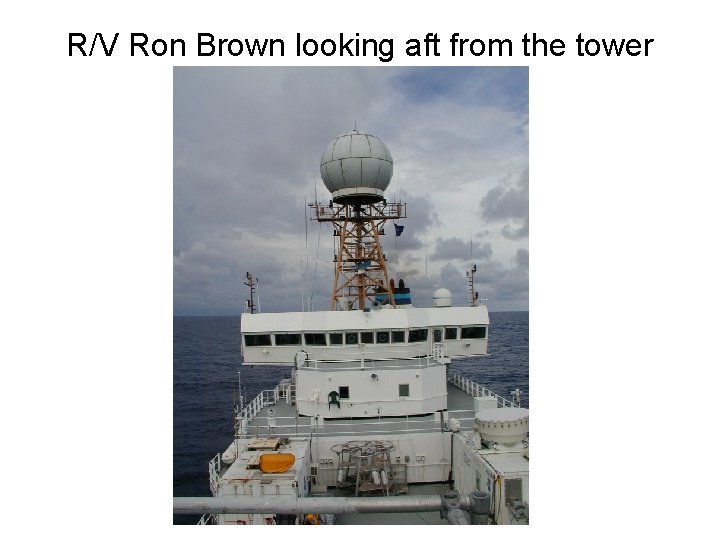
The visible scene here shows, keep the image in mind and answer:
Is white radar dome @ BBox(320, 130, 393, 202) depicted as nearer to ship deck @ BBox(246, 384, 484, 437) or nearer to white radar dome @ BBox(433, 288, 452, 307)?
white radar dome @ BBox(433, 288, 452, 307)

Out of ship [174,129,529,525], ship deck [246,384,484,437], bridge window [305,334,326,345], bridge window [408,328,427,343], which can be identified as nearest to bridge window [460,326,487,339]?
ship [174,129,529,525]

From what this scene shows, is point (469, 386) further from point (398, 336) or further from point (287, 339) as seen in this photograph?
point (287, 339)

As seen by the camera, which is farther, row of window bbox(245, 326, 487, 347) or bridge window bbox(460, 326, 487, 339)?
bridge window bbox(460, 326, 487, 339)

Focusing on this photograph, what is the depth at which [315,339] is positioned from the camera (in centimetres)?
1792

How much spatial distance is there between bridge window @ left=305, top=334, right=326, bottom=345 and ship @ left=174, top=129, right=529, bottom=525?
0.19ft

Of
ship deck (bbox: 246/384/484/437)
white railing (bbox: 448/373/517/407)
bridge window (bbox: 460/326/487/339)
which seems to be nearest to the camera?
ship deck (bbox: 246/384/484/437)

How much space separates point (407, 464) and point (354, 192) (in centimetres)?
1170

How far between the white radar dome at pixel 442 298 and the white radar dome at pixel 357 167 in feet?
17.6

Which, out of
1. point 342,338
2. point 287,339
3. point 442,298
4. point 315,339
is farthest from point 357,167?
point 287,339

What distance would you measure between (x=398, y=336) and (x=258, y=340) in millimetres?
5737

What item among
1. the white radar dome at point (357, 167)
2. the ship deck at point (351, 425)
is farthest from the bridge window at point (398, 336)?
the white radar dome at point (357, 167)

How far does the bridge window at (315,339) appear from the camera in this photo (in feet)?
58.5

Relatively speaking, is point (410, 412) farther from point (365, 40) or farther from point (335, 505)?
point (365, 40)

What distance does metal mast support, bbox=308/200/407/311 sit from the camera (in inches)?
822
